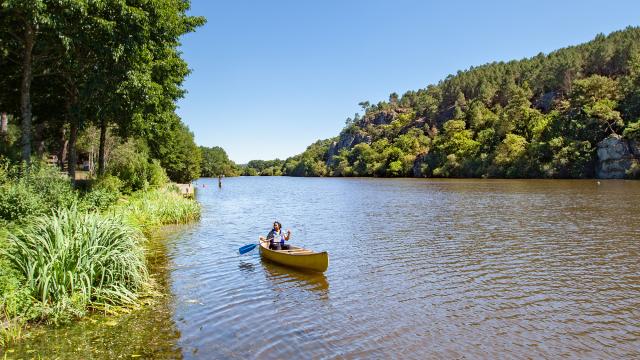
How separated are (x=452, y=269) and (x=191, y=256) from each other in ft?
34.9

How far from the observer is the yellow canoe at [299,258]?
16.2 meters

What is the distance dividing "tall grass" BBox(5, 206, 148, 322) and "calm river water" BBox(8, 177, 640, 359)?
138 cm

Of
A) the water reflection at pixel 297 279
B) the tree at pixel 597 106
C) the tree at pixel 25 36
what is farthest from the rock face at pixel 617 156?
the tree at pixel 25 36

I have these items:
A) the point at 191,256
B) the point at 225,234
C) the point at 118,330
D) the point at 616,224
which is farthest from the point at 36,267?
the point at 616,224

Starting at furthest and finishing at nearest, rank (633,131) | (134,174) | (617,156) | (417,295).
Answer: (617,156) < (633,131) < (134,174) < (417,295)

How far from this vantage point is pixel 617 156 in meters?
79.7

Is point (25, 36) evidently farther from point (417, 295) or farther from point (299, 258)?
point (417, 295)

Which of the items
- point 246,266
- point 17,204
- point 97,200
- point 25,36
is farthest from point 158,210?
point 17,204

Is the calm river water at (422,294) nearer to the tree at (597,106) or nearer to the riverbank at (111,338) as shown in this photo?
the riverbank at (111,338)

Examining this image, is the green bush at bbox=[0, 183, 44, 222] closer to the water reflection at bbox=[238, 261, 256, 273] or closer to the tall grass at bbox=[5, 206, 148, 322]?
the tall grass at bbox=[5, 206, 148, 322]

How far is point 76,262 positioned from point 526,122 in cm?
11617

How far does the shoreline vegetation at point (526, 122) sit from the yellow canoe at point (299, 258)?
7941 cm

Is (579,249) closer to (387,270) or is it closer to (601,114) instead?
(387,270)

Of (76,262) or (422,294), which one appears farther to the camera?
(422,294)
